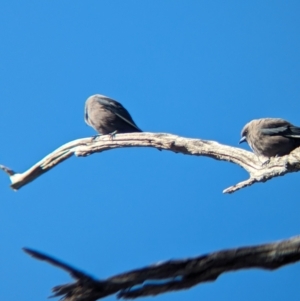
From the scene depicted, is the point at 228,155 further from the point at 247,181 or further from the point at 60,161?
the point at 60,161

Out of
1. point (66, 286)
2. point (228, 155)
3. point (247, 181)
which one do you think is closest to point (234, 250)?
point (66, 286)

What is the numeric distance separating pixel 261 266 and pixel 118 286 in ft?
1.47

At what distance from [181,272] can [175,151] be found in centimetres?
455

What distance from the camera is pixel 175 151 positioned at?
6.36 meters

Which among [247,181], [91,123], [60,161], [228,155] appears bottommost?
[247,181]

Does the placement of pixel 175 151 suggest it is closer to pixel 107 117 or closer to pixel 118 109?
pixel 107 117

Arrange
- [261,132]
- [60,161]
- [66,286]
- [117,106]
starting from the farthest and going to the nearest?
[117,106], [60,161], [261,132], [66,286]

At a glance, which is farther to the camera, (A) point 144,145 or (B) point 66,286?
(A) point 144,145

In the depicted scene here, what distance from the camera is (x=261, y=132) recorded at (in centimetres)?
654

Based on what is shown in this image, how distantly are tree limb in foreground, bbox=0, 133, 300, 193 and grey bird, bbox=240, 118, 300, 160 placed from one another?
0.30 metres

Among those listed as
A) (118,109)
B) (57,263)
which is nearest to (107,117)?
(118,109)

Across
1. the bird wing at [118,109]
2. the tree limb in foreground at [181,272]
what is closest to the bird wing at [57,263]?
the tree limb in foreground at [181,272]

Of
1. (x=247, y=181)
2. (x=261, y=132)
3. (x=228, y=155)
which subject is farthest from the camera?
(x=261, y=132)

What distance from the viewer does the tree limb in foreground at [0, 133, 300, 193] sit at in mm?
5441
